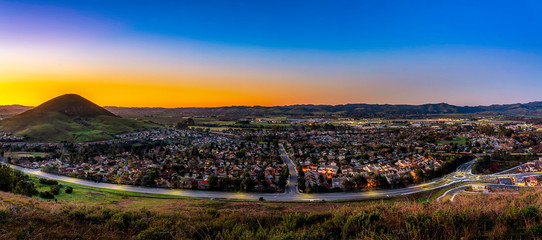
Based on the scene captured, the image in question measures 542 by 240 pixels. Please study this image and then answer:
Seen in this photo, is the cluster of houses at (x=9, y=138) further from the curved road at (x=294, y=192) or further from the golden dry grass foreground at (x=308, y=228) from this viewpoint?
the golden dry grass foreground at (x=308, y=228)

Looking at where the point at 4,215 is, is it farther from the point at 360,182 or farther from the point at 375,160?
the point at 375,160

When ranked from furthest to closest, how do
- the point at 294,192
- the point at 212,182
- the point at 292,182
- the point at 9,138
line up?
the point at 9,138 → the point at 292,182 → the point at 212,182 → the point at 294,192

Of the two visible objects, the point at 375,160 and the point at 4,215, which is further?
the point at 375,160

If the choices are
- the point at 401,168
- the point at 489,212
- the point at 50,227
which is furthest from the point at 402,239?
the point at 401,168

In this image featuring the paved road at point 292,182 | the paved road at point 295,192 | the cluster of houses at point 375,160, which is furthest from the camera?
the cluster of houses at point 375,160

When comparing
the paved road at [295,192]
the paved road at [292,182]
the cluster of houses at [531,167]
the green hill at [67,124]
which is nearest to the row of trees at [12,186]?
the paved road at [295,192]

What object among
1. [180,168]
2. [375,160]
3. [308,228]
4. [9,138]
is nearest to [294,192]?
[180,168]

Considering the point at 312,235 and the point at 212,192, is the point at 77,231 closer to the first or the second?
the point at 312,235

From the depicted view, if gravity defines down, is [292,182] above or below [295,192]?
above
